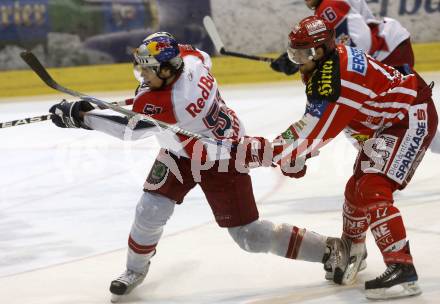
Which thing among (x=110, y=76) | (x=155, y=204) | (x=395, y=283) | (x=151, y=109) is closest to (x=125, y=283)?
(x=155, y=204)

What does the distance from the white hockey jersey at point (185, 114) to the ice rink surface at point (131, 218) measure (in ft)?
1.84

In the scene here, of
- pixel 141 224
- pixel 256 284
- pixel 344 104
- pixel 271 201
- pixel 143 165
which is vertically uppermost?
pixel 344 104

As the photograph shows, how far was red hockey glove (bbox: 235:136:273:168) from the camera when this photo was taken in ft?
10.3

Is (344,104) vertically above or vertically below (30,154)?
above

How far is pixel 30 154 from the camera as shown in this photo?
235 inches

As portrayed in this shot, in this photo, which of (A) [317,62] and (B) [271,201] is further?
(B) [271,201]

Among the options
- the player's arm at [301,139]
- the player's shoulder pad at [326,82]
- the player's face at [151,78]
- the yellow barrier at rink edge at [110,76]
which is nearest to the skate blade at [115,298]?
the player's arm at [301,139]

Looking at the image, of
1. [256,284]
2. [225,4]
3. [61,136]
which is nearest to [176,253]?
[256,284]

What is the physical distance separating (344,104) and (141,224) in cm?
86

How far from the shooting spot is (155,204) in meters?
3.28

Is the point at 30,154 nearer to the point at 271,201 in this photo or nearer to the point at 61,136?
the point at 61,136

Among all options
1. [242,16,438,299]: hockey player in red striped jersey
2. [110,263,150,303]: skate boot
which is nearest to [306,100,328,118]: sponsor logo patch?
[242,16,438,299]: hockey player in red striped jersey

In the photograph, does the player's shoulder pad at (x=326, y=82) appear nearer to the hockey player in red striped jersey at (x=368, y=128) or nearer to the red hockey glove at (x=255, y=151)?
the hockey player in red striped jersey at (x=368, y=128)

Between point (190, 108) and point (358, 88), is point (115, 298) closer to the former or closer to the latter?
point (190, 108)
